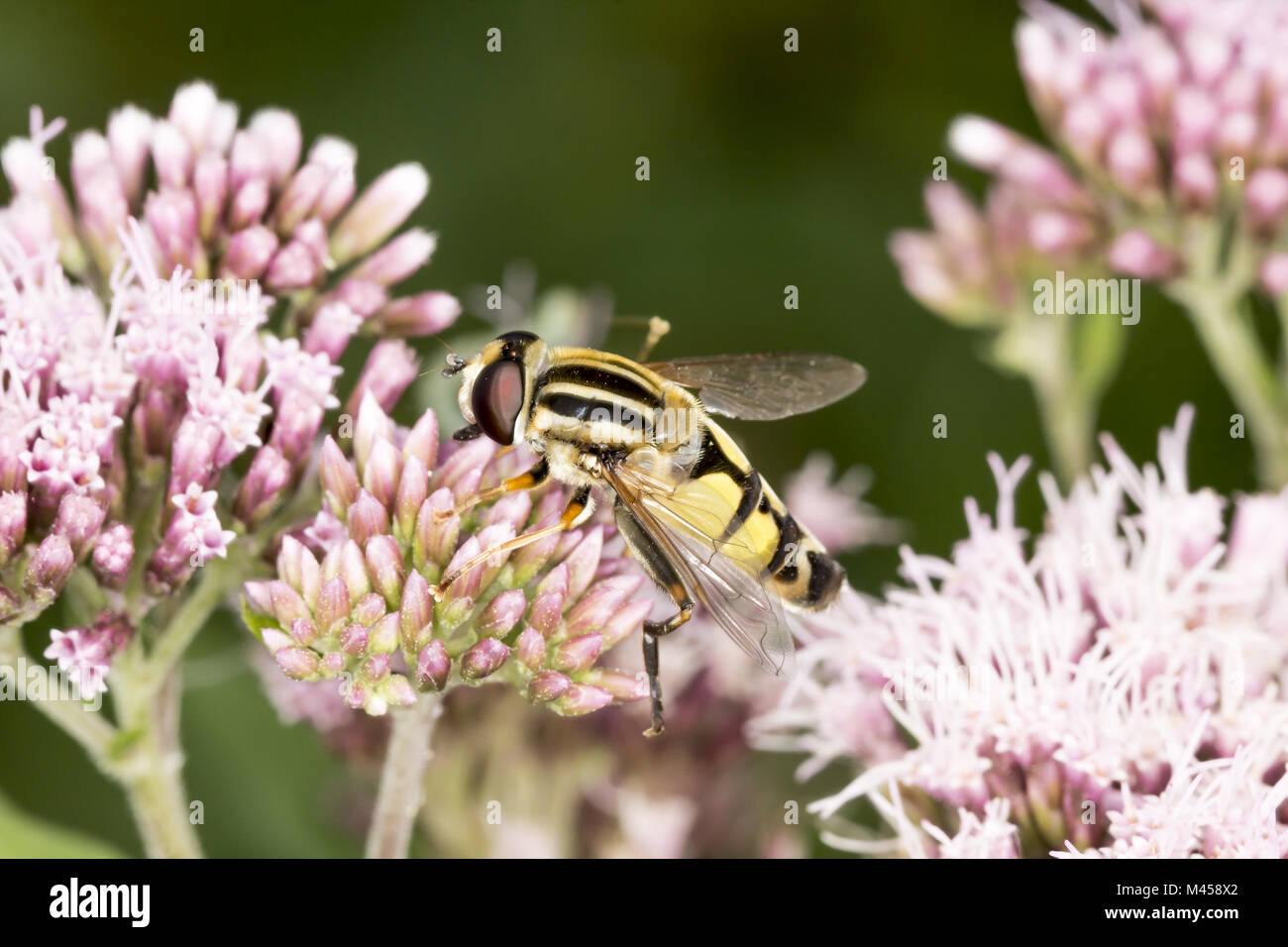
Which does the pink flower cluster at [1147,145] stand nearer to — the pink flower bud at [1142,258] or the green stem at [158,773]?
the pink flower bud at [1142,258]

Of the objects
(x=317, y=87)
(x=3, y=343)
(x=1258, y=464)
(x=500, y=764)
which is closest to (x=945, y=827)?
(x=500, y=764)

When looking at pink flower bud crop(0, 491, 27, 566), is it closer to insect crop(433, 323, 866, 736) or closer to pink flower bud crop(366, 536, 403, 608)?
pink flower bud crop(366, 536, 403, 608)

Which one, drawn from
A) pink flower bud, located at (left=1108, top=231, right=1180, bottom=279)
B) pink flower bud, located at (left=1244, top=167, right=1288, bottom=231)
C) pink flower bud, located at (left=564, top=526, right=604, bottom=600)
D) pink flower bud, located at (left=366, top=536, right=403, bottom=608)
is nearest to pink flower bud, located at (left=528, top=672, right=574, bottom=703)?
pink flower bud, located at (left=564, top=526, right=604, bottom=600)

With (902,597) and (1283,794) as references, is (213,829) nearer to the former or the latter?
(902,597)

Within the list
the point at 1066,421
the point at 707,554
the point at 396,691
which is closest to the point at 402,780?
the point at 396,691

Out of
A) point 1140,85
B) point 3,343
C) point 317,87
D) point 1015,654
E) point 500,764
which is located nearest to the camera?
point 3,343
